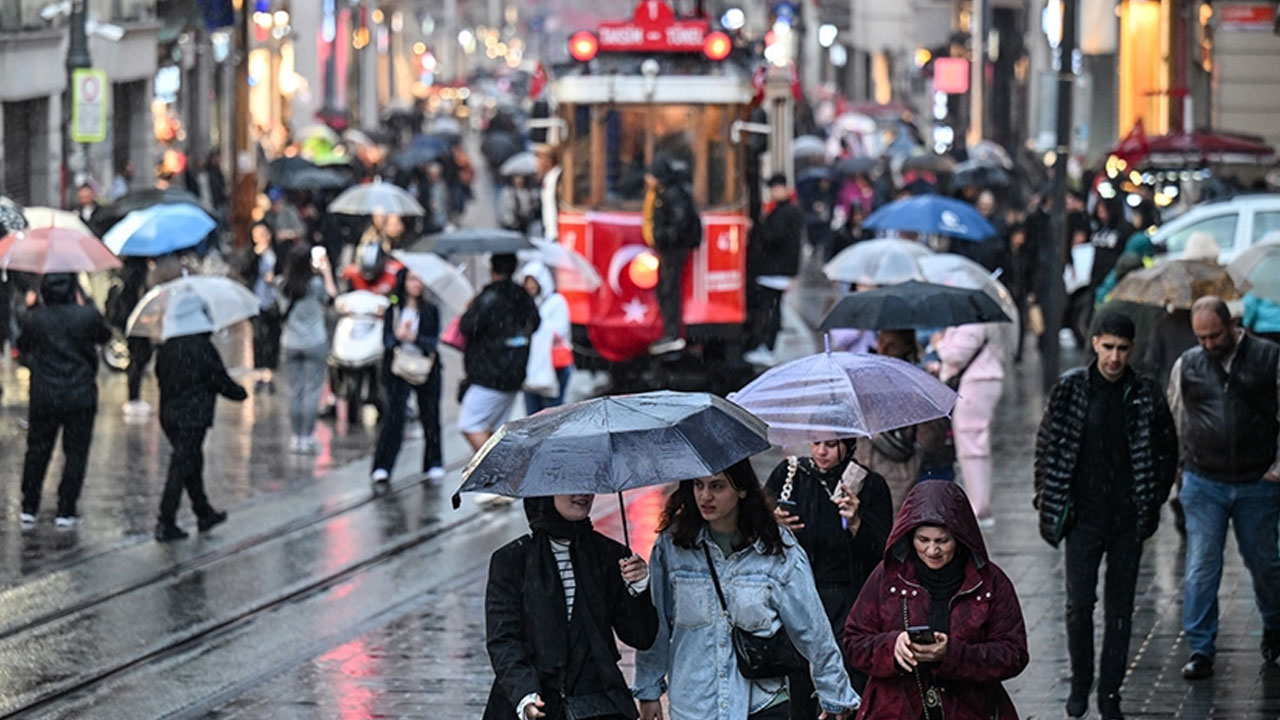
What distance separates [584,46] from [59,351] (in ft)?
25.0

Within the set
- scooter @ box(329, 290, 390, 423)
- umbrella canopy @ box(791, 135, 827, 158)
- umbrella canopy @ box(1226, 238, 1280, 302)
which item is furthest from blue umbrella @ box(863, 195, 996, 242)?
umbrella canopy @ box(791, 135, 827, 158)

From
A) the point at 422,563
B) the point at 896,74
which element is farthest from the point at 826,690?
the point at 896,74

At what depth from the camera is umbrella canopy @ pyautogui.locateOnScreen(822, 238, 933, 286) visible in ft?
53.8

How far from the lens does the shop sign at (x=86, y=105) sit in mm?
25438

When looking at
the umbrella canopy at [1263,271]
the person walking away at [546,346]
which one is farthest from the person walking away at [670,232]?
the umbrella canopy at [1263,271]

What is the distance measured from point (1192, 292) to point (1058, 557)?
1.97 metres

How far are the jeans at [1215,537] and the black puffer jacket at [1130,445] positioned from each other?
1089mm

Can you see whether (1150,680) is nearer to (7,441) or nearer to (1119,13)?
(7,441)

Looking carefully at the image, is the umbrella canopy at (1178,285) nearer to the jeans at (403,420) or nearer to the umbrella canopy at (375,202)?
the jeans at (403,420)

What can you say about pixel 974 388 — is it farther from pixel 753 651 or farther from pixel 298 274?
pixel 753 651

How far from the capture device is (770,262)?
23.4 metres

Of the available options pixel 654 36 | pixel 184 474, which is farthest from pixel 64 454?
pixel 654 36

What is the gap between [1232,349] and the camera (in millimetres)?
11227

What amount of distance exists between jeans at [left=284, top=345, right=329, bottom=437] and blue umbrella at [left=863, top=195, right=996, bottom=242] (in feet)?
16.5
